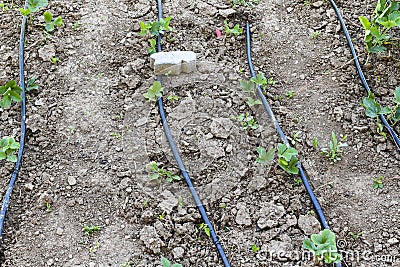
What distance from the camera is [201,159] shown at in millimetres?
3127

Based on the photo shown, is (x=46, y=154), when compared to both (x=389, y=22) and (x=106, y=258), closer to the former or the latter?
(x=106, y=258)

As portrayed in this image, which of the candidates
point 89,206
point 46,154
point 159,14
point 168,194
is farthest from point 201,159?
point 159,14

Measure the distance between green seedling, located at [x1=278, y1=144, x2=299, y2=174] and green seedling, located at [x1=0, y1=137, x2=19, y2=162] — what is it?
169 cm

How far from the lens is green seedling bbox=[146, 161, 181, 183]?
2.99m

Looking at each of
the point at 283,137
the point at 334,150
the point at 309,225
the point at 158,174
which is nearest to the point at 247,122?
the point at 283,137

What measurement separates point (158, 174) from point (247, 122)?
0.74m

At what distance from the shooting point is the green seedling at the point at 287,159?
9.71 ft

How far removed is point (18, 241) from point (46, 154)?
63cm

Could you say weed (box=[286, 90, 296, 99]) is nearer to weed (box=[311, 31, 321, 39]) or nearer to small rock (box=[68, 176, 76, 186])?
weed (box=[311, 31, 321, 39])

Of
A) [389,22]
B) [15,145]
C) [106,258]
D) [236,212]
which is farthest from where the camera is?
[389,22]

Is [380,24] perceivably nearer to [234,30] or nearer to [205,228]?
[234,30]

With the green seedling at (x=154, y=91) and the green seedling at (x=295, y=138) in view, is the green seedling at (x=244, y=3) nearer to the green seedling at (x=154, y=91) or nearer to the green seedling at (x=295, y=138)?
the green seedling at (x=154, y=91)

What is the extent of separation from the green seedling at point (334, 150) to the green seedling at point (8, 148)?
79.4 inches

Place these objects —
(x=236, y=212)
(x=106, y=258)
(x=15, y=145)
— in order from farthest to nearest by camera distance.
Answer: (x=15, y=145), (x=236, y=212), (x=106, y=258)
